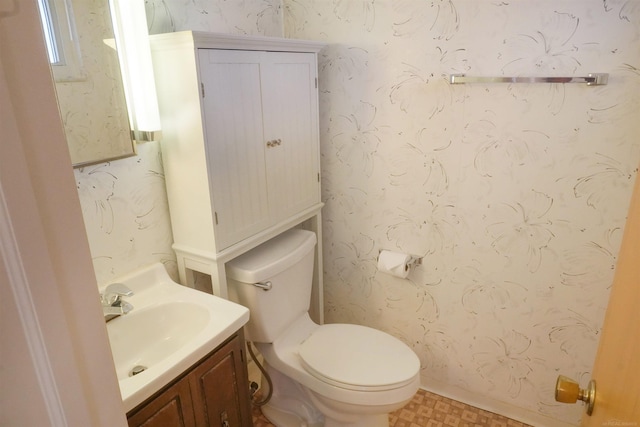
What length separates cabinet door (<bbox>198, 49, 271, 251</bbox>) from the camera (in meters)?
1.33

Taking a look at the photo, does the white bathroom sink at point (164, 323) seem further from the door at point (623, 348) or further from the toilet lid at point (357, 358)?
the door at point (623, 348)

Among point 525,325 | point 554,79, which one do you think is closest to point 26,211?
point 554,79

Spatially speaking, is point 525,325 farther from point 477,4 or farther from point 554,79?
point 477,4

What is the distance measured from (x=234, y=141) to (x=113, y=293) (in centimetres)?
60

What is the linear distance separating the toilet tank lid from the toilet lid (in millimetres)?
348

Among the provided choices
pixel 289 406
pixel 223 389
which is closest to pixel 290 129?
pixel 223 389

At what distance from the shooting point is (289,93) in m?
1.65

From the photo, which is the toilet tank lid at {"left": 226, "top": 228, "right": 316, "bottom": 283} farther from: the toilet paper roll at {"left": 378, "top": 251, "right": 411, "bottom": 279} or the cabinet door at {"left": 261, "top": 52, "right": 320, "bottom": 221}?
the toilet paper roll at {"left": 378, "top": 251, "right": 411, "bottom": 279}

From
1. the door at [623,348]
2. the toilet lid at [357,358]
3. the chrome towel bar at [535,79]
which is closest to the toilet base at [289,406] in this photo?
the toilet lid at [357,358]

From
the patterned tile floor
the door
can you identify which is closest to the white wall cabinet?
the patterned tile floor

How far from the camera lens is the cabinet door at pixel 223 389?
1.20 m

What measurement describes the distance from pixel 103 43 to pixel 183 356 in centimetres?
91

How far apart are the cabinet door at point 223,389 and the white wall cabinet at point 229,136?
271mm

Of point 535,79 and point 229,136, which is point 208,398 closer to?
point 229,136
